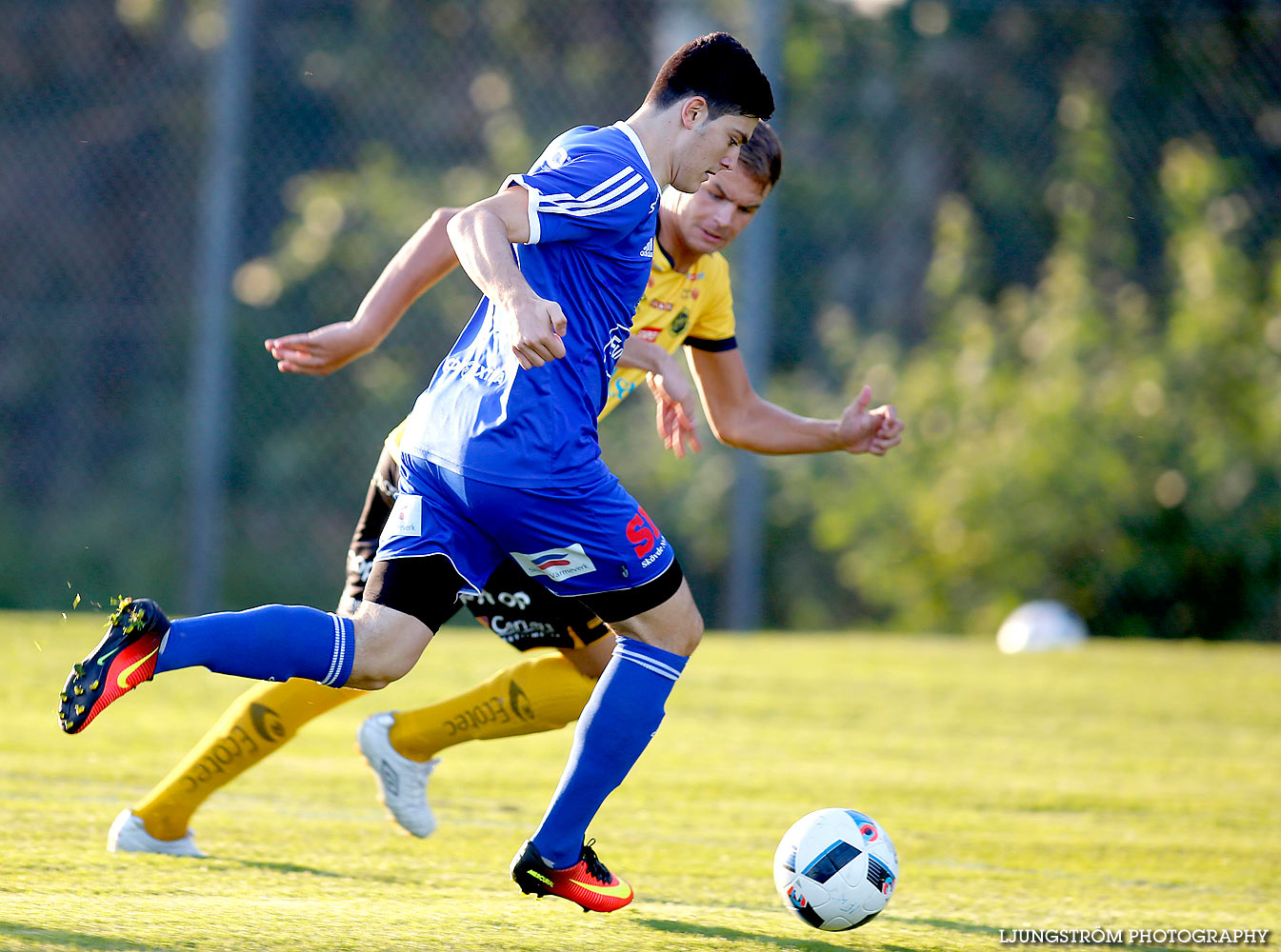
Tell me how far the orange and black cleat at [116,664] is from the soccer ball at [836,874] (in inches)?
53.6

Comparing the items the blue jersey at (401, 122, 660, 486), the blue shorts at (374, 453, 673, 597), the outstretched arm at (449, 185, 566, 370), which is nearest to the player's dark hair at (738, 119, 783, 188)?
the blue jersey at (401, 122, 660, 486)

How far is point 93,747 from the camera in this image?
5.16 meters

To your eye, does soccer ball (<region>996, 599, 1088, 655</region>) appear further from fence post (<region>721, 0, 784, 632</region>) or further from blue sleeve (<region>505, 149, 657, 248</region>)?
blue sleeve (<region>505, 149, 657, 248</region>)

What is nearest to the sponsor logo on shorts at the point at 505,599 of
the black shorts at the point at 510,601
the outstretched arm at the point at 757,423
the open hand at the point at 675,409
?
the black shorts at the point at 510,601

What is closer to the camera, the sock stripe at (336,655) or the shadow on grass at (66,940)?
the shadow on grass at (66,940)

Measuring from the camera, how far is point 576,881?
2982 mm

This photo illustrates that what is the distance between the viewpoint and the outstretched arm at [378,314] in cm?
332

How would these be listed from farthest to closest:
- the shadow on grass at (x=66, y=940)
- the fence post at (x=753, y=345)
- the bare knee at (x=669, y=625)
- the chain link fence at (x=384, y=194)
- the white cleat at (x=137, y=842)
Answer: the chain link fence at (x=384, y=194)
the fence post at (x=753, y=345)
the white cleat at (x=137, y=842)
the bare knee at (x=669, y=625)
the shadow on grass at (x=66, y=940)

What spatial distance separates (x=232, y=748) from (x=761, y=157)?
6.21ft

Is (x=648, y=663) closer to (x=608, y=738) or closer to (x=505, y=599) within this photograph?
(x=608, y=738)

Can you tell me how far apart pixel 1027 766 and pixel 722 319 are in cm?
260

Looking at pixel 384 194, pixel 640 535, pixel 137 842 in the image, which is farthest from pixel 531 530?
pixel 384 194

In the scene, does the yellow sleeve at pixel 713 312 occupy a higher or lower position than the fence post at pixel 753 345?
higher

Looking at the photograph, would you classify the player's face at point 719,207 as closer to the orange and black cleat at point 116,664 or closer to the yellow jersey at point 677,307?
the yellow jersey at point 677,307
